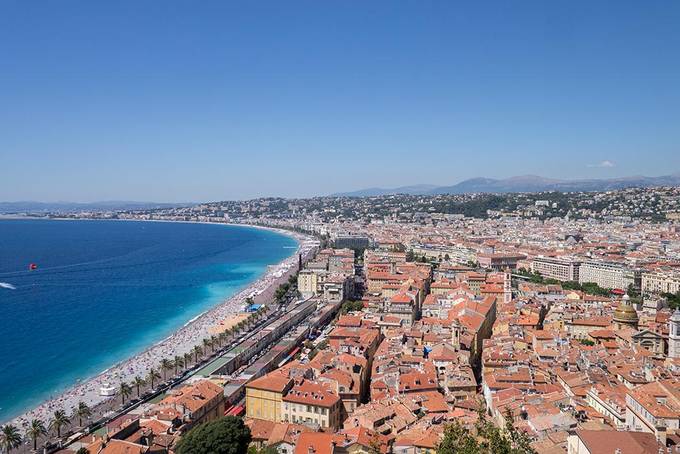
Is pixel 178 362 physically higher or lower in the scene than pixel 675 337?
lower

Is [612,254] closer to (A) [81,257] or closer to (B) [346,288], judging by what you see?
(B) [346,288]

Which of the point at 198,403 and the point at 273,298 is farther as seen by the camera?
the point at 273,298

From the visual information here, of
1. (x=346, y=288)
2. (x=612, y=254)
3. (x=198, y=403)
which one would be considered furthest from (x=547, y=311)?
(x=612, y=254)

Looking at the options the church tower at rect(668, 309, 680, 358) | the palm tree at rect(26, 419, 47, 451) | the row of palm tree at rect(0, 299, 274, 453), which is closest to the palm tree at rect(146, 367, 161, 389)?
the row of palm tree at rect(0, 299, 274, 453)

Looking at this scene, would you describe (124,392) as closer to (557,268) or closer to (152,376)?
(152,376)

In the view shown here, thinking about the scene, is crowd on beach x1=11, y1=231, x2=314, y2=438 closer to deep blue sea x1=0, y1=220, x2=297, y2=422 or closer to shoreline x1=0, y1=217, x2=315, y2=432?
shoreline x1=0, y1=217, x2=315, y2=432

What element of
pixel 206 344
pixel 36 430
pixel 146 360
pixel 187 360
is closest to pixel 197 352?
pixel 187 360

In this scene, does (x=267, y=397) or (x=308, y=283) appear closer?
(x=267, y=397)
